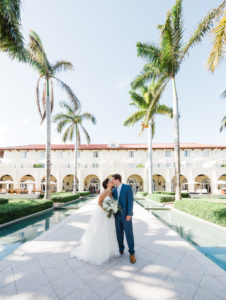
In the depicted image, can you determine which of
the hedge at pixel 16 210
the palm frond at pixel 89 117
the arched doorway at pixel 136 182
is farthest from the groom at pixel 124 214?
the arched doorway at pixel 136 182

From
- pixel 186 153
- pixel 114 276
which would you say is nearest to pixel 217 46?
pixel 114 276

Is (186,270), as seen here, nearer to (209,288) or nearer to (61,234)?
(209,288)

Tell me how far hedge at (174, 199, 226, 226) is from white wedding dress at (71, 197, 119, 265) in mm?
5646

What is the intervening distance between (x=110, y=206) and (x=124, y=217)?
17.4 inches

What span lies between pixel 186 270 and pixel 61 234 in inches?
173

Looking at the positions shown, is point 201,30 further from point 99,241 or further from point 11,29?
point 99,241

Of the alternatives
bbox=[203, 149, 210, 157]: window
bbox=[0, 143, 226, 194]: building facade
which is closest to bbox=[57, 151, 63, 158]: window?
bbox=[0, 143, 226, 194]: building facade

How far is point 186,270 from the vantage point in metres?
3.44

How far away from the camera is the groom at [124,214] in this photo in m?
3.76

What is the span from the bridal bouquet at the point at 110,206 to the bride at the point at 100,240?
0.19 metres

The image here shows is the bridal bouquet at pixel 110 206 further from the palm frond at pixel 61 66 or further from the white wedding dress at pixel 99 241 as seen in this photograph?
the palm frond at pixel 61 66

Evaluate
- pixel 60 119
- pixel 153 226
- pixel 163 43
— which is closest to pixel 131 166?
pixel 60 119

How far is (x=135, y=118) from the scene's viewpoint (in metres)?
20.7

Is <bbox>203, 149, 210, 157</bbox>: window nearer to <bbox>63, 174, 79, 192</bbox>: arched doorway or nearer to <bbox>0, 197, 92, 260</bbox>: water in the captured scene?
<bbox>63, 174, 79, 192</bbox>: arched doorway
